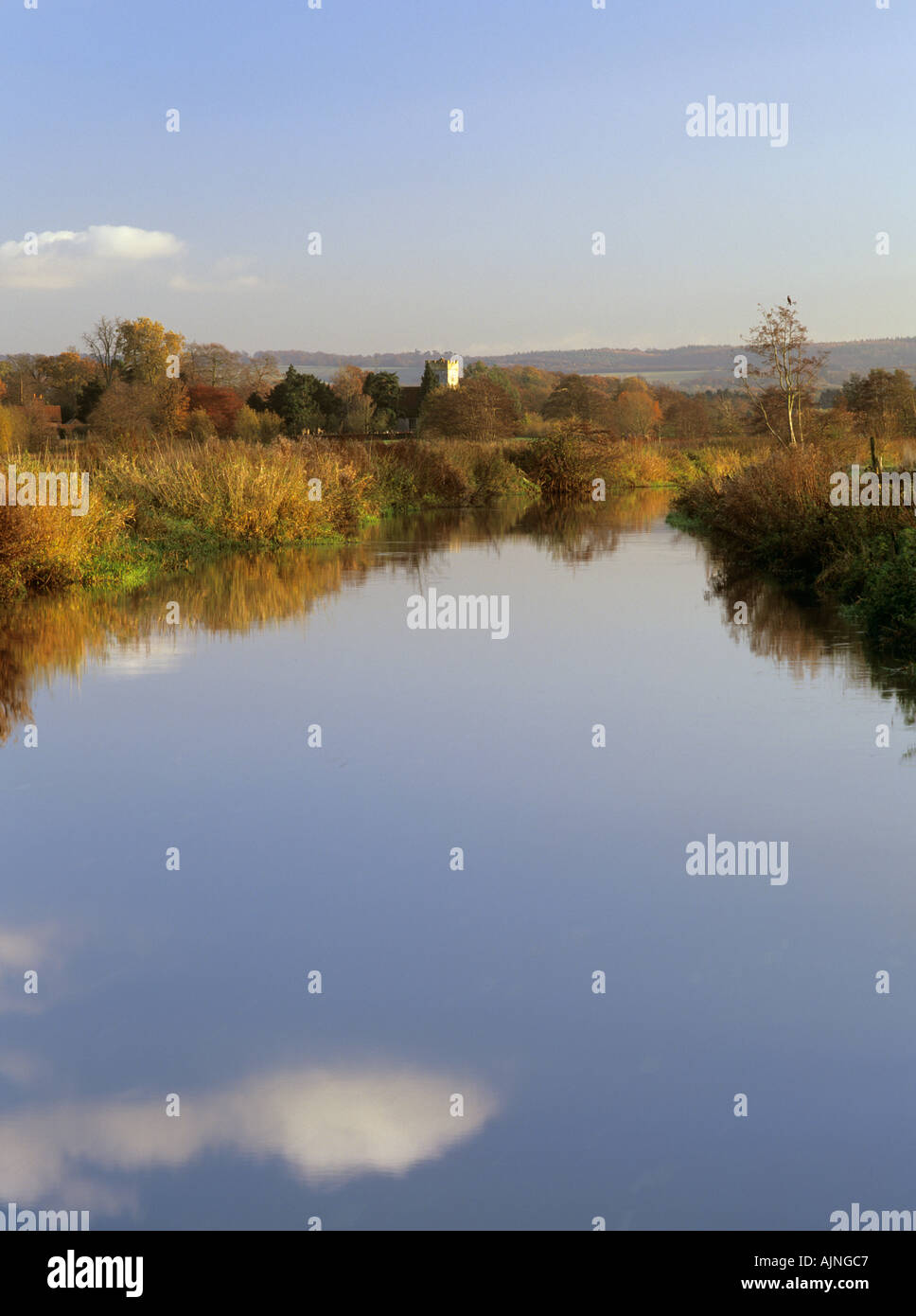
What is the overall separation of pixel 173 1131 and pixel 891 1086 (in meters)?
2.56

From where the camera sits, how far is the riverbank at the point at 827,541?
15.4 metres

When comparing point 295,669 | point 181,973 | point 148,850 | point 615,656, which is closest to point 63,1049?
point 181,973

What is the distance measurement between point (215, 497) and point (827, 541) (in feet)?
43.7

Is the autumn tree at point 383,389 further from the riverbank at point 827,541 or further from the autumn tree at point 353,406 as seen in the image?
the riverbank at point 827,541

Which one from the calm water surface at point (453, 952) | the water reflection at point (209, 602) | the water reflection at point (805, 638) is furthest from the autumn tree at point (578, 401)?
the calm water surface at point (453, 952)

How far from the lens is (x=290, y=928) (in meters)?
6.77

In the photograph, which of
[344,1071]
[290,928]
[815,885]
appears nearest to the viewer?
[344,1071]

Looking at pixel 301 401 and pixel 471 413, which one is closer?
pixel 471 413

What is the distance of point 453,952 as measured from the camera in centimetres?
645

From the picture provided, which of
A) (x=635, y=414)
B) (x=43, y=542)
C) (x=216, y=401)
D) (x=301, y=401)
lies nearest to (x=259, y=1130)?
(x=43, y=542)

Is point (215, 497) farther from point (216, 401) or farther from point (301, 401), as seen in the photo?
point (216, 401)

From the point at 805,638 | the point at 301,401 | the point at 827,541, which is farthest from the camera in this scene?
the point at 301,401

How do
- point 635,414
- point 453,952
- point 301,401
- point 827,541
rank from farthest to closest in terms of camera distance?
point 635,414 → point 301,401 → point 827,541 → point 453,952
